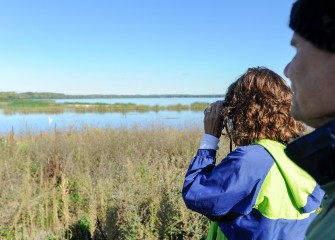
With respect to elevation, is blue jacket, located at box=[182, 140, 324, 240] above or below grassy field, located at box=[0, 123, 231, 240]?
above

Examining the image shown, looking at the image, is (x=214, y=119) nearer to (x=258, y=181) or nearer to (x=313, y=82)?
(x=258, y=181)

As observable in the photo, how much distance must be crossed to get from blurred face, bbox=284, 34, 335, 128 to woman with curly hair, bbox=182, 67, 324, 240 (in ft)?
2.57

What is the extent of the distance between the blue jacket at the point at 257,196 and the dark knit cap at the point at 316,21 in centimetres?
92

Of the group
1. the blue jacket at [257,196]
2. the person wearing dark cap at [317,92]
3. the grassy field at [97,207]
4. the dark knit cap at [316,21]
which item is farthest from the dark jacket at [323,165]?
the grassy field at [97,207]

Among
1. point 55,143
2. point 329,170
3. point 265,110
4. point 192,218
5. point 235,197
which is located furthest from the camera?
point 55,143

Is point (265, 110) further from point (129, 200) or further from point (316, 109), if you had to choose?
point (129, 200)

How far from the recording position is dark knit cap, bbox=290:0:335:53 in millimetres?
696

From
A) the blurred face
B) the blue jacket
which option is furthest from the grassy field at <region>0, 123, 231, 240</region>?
the blurred face

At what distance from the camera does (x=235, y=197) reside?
5.17 ft

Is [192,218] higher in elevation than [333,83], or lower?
lower

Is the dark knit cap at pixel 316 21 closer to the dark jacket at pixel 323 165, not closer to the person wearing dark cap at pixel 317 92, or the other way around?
the person wearing dark cap at pixel 317 92

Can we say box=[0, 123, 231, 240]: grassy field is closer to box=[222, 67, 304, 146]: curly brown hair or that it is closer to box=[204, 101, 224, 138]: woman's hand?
box=[204, 101, 224, 138]: woman's hand

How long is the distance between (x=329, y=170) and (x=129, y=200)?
144 inches

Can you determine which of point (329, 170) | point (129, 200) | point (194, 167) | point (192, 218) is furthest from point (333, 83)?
point (129, 200)
